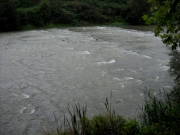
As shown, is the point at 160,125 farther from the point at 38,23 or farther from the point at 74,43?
the point at 38,23

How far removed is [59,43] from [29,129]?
1971cm

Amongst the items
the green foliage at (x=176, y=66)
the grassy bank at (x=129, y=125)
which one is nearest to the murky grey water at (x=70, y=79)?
the green foliage at (x=176, y=66)

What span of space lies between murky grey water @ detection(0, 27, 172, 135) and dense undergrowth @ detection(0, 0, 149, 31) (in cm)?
2113

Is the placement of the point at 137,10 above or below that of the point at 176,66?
above

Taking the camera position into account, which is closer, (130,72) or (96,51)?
(130,72)

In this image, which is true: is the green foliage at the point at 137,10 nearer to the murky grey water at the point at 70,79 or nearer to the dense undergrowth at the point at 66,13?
the dense undergrowth at the point at 66,13

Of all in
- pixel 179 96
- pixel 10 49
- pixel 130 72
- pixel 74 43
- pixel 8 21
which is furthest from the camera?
pixel 8 21

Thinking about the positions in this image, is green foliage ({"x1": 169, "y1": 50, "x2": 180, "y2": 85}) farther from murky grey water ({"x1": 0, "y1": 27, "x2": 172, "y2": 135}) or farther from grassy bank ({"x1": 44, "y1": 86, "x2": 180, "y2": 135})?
grassy bank ({"x1": 44, "y1": 86, "x2": 180, "y2": 135})

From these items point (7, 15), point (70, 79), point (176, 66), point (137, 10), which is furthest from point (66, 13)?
point (176, 66)

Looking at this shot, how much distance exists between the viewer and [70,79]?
1500 centimetres

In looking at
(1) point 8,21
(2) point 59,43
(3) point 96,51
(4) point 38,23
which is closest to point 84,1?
(4) point 38,23

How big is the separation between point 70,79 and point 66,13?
1621 inches

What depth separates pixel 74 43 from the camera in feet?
90.1

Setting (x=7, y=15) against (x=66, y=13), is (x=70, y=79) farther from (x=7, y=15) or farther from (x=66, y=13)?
(x=66, y=13)
